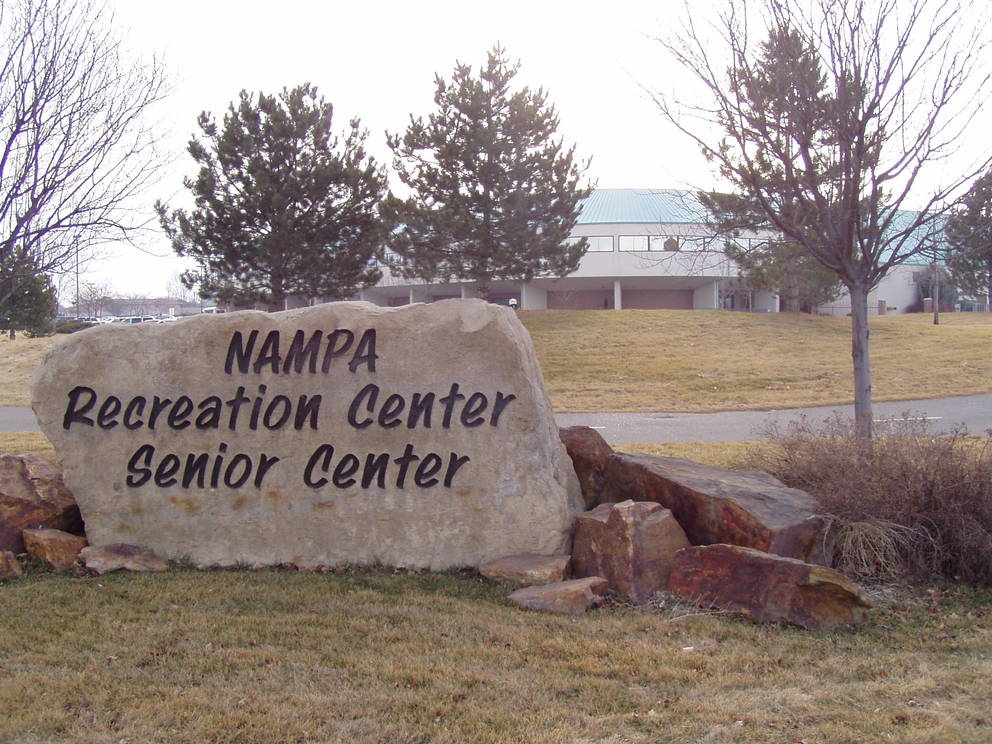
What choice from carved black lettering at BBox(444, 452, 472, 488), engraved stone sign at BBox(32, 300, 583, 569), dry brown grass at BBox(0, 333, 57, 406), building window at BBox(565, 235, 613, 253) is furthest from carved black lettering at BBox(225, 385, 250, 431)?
building window at BBox(565, 235, 613, 253)

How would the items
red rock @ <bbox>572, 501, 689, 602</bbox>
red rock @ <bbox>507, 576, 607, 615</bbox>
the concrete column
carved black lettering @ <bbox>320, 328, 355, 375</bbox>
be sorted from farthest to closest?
the concrete column → carved black lettering @ <bbox>320, 328, 355, 375</bbox> → red rock @ <bbox>572, 501, 689, 602</bbox> → red rock @ <bbox>507, 576, 607, 615</bbox>

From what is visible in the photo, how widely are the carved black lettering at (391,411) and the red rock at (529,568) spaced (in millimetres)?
1364

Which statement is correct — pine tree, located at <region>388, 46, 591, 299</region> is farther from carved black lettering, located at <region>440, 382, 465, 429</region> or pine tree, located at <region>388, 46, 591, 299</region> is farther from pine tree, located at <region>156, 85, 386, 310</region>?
carved black lettering, located at <region>440, 382, 465, 429</region>

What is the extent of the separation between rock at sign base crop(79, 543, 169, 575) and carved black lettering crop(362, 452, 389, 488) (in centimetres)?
165

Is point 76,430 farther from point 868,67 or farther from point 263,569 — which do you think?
point 868,67

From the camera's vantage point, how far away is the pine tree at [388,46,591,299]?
2562 cm

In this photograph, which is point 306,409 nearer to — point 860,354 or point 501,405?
point 501,405

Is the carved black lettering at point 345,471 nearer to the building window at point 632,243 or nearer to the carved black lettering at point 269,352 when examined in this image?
the carved black lettering at point 269,352

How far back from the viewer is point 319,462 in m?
6.86

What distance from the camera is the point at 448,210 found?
83.1ft

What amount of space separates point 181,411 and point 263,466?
87 centimetres

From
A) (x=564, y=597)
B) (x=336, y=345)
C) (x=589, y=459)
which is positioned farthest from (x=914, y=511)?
(x=336, y=345)

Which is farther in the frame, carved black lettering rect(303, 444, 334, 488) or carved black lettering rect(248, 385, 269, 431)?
carved black lettering rect(248, 385, 269, 431)

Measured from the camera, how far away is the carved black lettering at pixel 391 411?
687 centimetres
